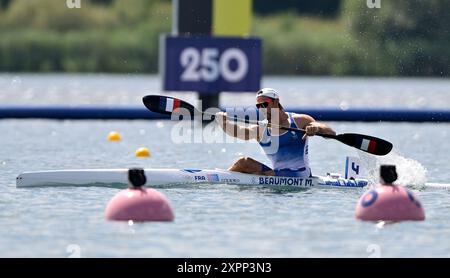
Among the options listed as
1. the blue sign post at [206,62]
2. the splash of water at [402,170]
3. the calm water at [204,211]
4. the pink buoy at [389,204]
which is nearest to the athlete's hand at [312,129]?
the calm water at [204,211]

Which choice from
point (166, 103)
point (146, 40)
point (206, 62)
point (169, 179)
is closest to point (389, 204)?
point (169, 179)

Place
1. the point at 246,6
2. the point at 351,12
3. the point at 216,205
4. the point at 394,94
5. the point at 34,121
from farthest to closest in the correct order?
the point at 351,12 → the point at 394,94 → the point at 34,121 → the point at 246,6 → the point at 216,205

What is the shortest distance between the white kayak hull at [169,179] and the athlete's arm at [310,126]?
52 centimetres

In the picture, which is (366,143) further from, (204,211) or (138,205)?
(138,205)

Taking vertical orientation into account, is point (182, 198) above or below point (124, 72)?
above

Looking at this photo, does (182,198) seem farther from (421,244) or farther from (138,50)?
(138,50)

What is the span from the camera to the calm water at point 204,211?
10711 millimetres

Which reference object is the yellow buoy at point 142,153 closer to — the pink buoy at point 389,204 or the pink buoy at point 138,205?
the pink buoy at point 138,205

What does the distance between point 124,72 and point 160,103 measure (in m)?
40.2

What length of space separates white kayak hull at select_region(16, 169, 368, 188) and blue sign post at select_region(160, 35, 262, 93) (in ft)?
30.6

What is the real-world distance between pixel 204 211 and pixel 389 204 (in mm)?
1892

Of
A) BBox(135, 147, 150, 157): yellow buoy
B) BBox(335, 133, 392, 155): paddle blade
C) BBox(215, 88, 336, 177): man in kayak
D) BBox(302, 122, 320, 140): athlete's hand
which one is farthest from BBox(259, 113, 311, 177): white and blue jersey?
BBox(135, 147, 150, 157): yellow buoy

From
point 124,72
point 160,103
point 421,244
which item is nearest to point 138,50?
point 124,72
